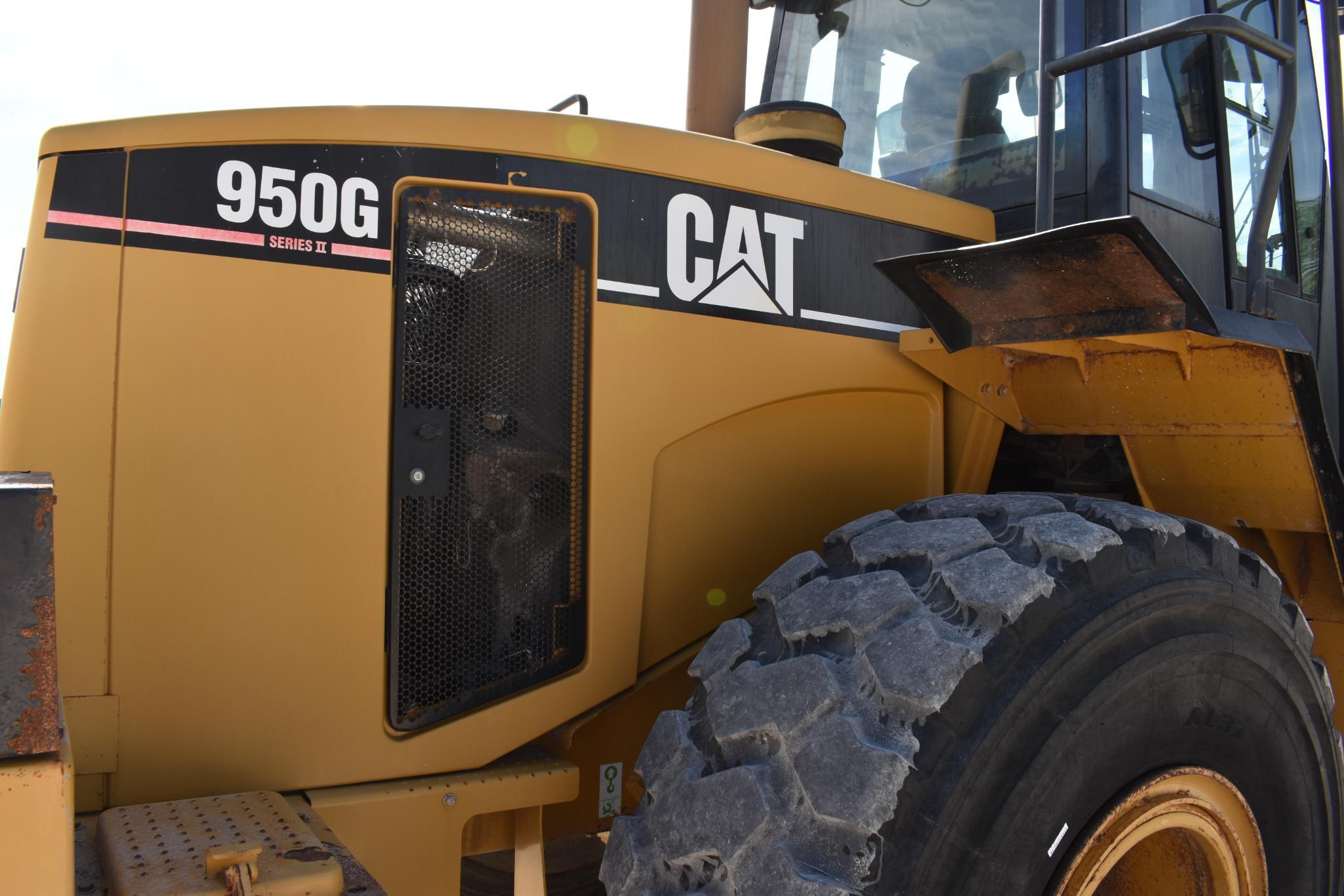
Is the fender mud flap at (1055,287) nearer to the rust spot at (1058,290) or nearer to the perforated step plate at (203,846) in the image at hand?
the rust spot at (1058,290)

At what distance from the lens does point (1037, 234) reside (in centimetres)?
193

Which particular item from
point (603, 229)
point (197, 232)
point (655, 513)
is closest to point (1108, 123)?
point (603, 229)

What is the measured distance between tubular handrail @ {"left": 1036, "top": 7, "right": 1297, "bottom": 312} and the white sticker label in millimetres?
1336

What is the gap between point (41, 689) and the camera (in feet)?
3.58

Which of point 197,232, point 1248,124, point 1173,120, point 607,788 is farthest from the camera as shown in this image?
point 1248,124

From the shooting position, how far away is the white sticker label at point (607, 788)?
6.97 ft

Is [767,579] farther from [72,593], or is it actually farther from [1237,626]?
[72,593]

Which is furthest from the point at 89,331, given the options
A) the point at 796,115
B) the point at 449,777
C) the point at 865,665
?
the point at 796,115

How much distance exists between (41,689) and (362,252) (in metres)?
0.91

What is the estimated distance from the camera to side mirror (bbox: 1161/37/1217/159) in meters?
2.59

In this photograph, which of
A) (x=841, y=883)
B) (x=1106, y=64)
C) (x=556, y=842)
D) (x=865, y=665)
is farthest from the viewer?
(x=556, y=842)

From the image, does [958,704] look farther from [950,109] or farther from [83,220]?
[950,109]

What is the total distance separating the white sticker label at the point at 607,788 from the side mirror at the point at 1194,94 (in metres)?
1.93

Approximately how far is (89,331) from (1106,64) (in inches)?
82.3
